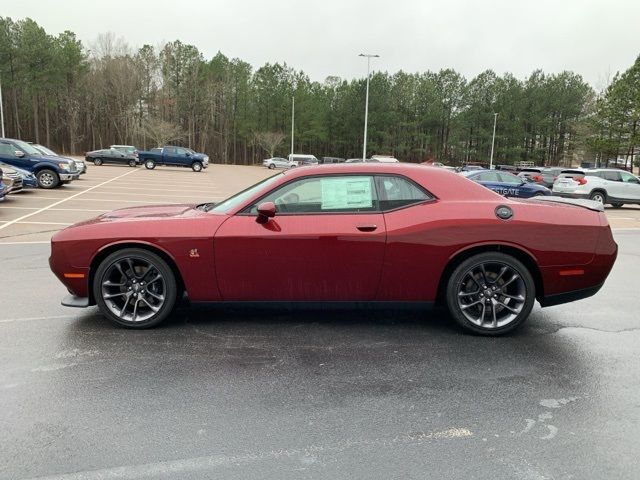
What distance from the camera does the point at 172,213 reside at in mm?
4676

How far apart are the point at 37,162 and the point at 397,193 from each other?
17.7m

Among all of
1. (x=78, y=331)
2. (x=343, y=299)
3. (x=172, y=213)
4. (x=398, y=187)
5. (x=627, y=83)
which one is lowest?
(x=78, y=331)

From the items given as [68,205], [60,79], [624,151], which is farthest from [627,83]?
[60,79]

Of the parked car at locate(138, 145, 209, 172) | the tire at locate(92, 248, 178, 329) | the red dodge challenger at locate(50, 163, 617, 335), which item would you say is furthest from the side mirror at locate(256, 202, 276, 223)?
the parked car at locate(138, 145, 209, 172)

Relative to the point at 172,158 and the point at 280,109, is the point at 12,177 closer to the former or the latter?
the point at 172,158

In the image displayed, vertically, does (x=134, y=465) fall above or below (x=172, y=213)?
below

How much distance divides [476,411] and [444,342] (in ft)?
3.84

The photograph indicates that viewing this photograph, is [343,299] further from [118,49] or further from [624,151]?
[118,49]

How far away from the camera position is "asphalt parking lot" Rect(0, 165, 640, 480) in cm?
254

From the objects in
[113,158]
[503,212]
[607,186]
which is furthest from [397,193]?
[113,158]

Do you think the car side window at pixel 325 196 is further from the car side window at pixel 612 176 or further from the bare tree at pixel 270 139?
the bare tree at pixel 270 139

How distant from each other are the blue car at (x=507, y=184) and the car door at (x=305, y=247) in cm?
1553

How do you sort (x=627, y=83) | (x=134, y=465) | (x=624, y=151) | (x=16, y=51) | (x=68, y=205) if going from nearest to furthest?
1. (x=134, y=465)
2. (x=68, y=205)
3. (x=627, y=83)
4. (x=624, y=151)
5. (x=16, y=51)

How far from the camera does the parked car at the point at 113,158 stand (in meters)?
38.3
